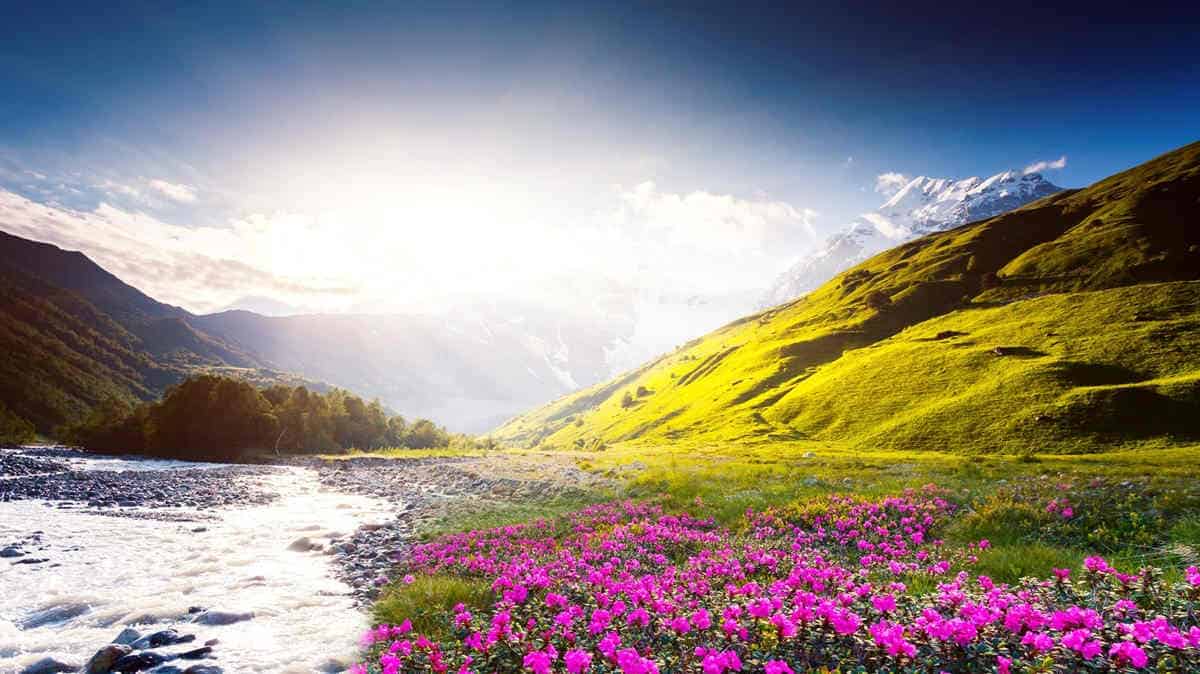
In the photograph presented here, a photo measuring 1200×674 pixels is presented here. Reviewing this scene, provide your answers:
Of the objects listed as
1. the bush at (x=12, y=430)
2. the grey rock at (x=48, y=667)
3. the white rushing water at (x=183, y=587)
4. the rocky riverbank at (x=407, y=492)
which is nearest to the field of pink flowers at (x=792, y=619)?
the white rushing water at (x=183, y=587)

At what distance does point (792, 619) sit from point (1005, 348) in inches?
3493

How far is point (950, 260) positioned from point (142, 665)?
177 m

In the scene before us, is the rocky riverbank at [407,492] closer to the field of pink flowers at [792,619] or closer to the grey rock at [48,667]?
the field of pink flowers at [792,619]

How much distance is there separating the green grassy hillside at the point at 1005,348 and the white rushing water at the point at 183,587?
62.2 m

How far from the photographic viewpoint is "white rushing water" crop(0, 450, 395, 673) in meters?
10.0

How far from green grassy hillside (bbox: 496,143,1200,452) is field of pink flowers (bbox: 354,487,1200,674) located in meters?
54.6

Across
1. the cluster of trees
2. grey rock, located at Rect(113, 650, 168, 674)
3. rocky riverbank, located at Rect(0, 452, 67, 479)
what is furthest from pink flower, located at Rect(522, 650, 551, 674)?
the cluster of trees

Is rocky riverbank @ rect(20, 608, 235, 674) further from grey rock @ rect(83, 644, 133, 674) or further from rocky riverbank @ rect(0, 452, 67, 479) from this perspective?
rocky riverbank @ rect(0, 452, 67, 479)

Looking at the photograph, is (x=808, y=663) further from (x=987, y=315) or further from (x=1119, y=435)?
(x=987, y=315)

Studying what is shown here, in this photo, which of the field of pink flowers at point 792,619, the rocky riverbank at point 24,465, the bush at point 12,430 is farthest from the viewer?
the bush at point 12,430

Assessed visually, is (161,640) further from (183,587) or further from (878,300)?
(878,300)

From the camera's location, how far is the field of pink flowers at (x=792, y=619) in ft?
17.9

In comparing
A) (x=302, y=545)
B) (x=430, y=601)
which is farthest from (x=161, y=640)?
(x=302, y=545)

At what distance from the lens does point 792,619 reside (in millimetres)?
6625
